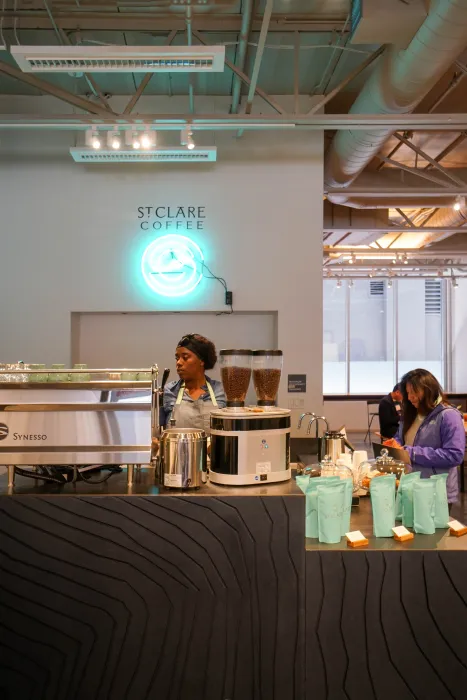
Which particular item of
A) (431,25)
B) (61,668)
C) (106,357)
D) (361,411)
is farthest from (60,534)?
(361,411)

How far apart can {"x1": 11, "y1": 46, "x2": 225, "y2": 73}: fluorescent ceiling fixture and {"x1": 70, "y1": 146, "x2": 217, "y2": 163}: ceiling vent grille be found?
124 centimetres

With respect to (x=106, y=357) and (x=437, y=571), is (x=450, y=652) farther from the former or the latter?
(x=106, y=357)

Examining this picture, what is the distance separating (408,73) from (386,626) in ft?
10.8

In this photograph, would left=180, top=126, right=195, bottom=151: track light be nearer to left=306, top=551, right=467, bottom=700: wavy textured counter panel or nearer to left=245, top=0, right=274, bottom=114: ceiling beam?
left=245, top=0, right=274, bottom=114: ceiling beam

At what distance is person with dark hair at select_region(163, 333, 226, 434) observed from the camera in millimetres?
3229

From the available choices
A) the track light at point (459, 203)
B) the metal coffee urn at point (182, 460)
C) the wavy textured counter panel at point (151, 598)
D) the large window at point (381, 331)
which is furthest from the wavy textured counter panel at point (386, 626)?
the large window at point (381, 331)

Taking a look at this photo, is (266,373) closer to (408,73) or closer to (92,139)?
(408,73)

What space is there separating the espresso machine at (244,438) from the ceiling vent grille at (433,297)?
1400cm

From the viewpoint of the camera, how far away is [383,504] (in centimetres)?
231

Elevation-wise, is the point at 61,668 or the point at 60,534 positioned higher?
the point at 60,534

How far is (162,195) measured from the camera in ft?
18.3

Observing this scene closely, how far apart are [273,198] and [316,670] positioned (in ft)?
14.2

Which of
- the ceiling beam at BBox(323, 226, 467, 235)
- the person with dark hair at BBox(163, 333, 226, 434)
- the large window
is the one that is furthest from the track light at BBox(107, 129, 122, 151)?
the large window

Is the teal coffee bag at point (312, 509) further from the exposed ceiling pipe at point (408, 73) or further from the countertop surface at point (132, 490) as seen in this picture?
the exposed ceiling pipe at point (408, 73)
